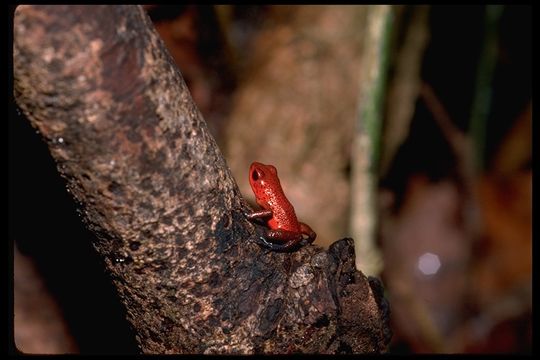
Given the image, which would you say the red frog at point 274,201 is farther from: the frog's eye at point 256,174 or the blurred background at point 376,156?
the blurred background at point 376,156

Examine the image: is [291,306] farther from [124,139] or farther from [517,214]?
[517,214]

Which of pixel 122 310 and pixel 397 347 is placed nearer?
pixel 122 310

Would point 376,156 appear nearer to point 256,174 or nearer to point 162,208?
point 256,174

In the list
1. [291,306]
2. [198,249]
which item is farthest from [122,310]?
[291,306]

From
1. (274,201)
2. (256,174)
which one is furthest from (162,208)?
(256,174)

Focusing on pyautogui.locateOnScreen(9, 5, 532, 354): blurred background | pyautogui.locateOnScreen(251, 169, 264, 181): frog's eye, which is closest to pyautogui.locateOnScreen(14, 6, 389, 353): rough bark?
pyautogui.locateOnScreen(9, 5, 532, 354): blurred background
